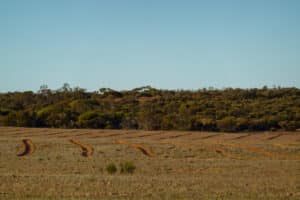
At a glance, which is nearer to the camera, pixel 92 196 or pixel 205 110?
pixel 92 196

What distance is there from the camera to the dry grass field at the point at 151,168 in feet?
56.3

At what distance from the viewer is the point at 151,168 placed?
29.7 meters

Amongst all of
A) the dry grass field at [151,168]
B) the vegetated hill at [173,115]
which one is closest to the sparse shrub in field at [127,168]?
the dry grass field at [151,168]

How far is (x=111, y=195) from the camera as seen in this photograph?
16156 millimetres

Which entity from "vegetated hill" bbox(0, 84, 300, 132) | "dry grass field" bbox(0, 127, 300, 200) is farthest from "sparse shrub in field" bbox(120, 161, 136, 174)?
"vegetated hill" bbox(0, 84, 300, 132)

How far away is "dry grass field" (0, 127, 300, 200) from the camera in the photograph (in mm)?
17156

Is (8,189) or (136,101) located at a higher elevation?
(136,101)

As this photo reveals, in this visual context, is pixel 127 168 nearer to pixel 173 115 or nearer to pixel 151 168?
pixel 151 168

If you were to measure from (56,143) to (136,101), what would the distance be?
2752 inches

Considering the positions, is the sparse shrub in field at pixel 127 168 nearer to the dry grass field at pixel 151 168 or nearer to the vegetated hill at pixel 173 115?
the dry grass field at pixel 151 168

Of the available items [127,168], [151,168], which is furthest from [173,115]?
[127,168]

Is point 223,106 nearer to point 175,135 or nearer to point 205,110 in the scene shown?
point 205,110

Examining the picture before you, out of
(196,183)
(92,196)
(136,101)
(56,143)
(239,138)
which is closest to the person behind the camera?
(92,196)

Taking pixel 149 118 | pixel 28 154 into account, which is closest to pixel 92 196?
pixel 28 154
